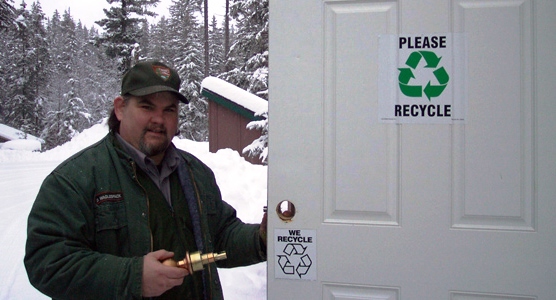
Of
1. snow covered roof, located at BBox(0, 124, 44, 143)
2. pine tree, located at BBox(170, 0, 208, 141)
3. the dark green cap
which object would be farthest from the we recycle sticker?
snow covered roof, located at BBox(0, 124, 44, 143)

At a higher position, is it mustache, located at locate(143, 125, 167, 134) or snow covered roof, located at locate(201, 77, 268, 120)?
snow covered roof, located at locate(201, 77, 268, 120)

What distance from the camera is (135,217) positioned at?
2193 mm

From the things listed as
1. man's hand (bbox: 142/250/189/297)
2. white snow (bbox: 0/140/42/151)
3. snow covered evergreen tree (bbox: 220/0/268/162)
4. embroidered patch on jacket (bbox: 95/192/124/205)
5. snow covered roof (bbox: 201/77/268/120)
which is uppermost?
snow covered evergreen tree (bbox: 220/0/268/162)

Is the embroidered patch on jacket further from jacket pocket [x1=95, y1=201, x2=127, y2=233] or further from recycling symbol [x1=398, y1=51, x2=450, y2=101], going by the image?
recycling symbol [x1=398, y1=51, x2=450, y2=101]

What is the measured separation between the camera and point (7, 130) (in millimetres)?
40031

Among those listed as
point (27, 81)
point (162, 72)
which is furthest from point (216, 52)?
point (162, 72)

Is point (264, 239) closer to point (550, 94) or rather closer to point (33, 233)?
point (33, 233)

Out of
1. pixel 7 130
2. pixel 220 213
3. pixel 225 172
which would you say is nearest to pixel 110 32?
pixel 7 130

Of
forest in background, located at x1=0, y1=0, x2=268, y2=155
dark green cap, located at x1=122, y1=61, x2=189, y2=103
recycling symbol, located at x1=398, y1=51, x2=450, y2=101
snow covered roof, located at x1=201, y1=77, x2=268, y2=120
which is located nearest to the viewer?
recycling symbol, located at x1=398, y1=51, x2=450, y2=101

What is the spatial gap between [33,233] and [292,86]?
1358mm

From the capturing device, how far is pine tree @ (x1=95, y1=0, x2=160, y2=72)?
28750 millimetres

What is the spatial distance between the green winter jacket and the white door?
0.55 meters

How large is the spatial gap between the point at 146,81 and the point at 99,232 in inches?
33.1

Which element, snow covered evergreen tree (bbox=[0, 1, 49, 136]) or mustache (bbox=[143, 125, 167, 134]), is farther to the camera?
snow covered evergreen tree (bbox=[0, 1, 49, 136])
